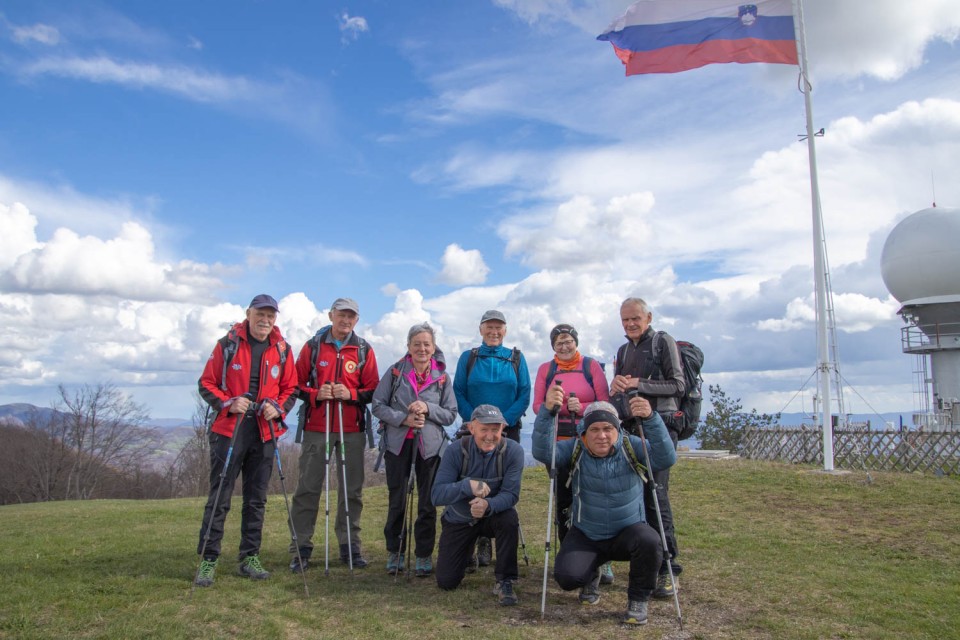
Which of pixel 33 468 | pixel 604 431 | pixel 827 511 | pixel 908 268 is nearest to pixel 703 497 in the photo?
pixel 827 511

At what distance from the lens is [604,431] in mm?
5656

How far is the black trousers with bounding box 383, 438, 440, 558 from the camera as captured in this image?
6.89 m

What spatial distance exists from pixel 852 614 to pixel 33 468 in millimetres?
58797

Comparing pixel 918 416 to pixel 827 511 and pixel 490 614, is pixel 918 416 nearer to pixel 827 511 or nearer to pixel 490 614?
pixel 827 511

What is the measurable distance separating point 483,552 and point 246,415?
297 centimetres

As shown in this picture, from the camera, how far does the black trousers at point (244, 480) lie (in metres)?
6.38

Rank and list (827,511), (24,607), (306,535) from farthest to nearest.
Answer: (827,511)
(306,535)
(24,607)

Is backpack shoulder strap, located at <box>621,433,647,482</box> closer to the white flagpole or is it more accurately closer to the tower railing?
the white flagpole

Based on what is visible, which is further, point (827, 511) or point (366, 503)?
point (366, 503)

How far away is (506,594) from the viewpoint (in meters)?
5.91

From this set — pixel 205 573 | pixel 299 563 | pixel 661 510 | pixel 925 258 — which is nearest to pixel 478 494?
pixel 661 510

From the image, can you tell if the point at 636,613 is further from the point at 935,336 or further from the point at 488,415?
the point at 935,336

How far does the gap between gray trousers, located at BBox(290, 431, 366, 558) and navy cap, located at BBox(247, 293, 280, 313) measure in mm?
1485

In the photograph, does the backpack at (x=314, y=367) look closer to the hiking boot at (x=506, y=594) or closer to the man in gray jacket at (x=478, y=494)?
the man in gray jacket at (x=478, y=494)
